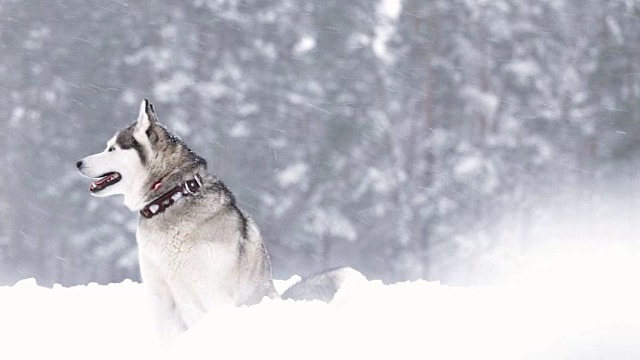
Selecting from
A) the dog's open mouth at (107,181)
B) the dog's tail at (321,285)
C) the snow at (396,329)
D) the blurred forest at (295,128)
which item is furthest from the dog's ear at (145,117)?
the blurred forest at (295,128)

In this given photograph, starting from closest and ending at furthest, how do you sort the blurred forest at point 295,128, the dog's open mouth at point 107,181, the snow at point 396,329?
the snow at point 396,329 → the dog's open mouth at point 107,181 → the blurred forest at point 295,128

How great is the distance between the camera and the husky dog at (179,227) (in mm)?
5402

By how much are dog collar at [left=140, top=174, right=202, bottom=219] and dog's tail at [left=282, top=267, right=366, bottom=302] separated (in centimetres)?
114

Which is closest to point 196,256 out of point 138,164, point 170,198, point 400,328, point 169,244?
point 169,244

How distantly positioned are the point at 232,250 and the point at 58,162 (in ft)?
51.7

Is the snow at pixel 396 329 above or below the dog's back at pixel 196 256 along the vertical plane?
below

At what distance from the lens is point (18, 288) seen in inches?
289

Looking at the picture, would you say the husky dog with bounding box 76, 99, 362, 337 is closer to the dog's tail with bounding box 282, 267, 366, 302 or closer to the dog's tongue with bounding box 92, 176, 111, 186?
the dog's tongue with bounding box 92, 176, 111, 186

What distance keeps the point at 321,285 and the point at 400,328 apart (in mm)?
1977

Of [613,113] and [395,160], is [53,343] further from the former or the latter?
[613,113]

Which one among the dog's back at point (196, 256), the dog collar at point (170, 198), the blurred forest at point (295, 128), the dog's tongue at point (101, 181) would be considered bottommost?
the dog's back at point (196, 256)

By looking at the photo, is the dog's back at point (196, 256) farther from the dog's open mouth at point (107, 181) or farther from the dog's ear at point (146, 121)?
the dog's ear at point (146, 121)

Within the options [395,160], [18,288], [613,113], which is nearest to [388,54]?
[395,160]

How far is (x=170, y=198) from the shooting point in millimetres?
5520
